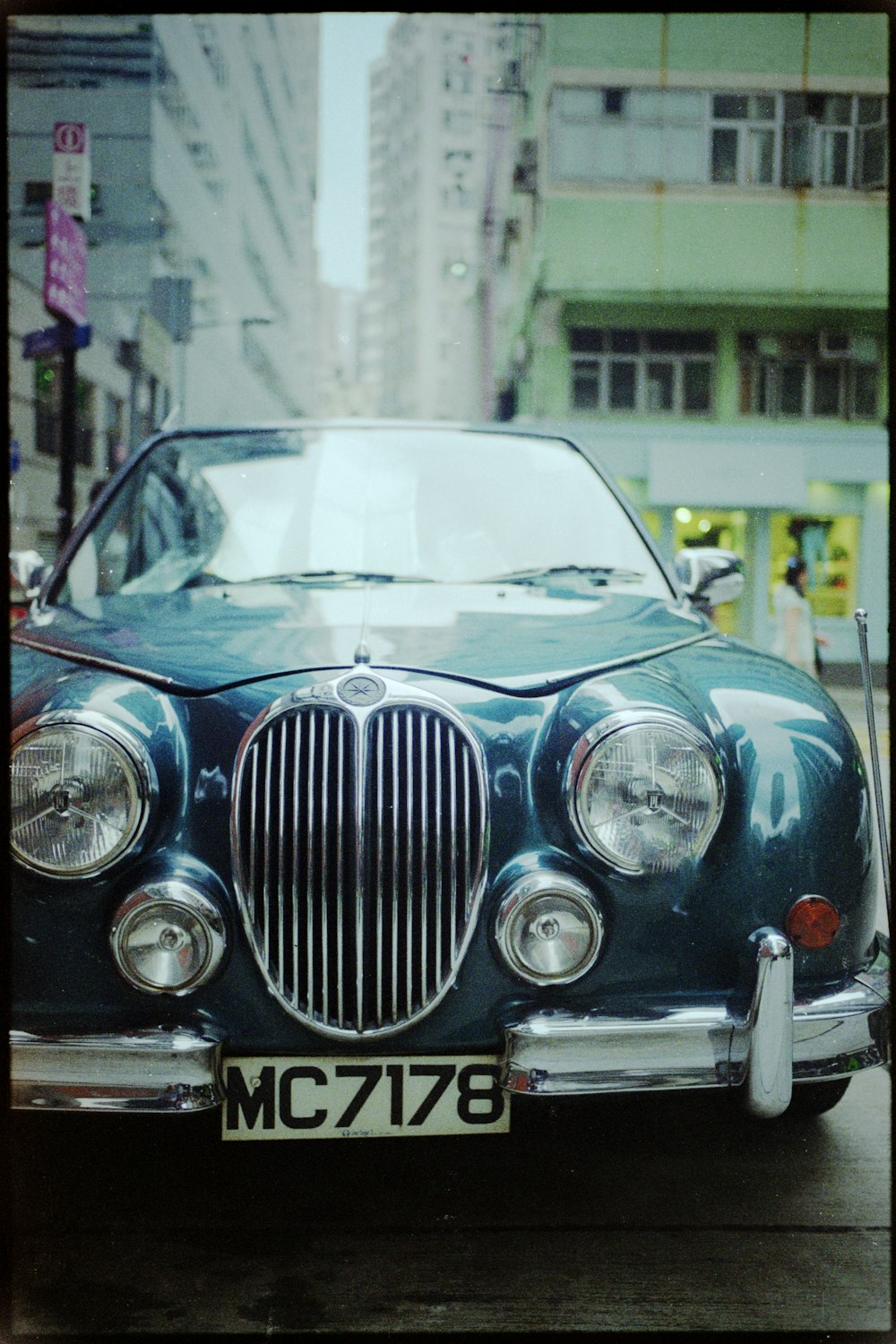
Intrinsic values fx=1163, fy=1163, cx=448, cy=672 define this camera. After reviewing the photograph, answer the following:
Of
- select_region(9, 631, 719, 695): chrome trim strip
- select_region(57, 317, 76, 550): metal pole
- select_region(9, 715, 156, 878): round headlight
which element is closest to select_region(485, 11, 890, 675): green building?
select_region(57, 317, 76, 550): metal pole

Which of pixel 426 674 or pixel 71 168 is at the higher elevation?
pixel 71 168

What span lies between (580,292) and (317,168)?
42942 mm

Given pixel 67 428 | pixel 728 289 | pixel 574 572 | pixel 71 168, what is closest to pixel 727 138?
pixel 728 289

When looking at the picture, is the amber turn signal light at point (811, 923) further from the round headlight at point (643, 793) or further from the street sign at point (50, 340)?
the street sign at point (50, 340)

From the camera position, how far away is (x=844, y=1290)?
2123 mm

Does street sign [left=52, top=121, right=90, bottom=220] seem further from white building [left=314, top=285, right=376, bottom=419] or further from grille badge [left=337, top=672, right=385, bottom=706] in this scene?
white building [left=314, top=285, right=376, bottom=419]

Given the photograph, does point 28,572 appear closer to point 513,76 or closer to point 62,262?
point 62,262

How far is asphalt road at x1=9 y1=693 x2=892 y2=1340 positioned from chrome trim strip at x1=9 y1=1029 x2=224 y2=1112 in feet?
0.36

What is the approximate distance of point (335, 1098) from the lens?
1993mm

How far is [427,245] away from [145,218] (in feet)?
172

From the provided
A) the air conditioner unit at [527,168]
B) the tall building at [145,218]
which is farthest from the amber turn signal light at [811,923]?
the air conditioner unit at [527,168]

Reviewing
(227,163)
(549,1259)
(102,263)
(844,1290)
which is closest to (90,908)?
(549,1259)

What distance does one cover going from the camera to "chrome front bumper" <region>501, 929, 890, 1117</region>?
1967 millimetres

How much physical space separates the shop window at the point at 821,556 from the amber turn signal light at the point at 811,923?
15.2 m
